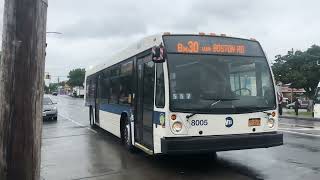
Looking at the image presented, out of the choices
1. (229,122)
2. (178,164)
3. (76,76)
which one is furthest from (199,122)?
(76,76)

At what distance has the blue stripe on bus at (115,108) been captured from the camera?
12.3 m

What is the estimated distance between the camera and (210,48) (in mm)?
9328

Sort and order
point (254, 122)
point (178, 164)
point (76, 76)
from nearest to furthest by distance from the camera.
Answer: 1. point (254, 122)
2. point (178, 164)
3. point (76, 76)

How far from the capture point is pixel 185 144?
8.52 m

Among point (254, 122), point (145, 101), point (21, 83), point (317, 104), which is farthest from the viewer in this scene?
point (317, 104)

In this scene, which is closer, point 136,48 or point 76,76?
point 136,48

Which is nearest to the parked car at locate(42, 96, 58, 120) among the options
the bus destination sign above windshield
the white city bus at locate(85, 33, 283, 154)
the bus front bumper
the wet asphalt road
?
the wet asphalt road

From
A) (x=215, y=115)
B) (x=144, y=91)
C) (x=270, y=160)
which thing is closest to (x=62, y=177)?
(x=144, y=91)

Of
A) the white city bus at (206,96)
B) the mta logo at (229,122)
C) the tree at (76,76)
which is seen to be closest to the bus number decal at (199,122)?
the white city bus at (206,96)

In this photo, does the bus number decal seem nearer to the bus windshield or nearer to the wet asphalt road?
the bus windshield

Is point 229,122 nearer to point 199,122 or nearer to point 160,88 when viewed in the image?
point 199,122

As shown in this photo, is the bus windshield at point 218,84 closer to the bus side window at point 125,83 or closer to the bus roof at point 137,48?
the bus roof at point 137,48

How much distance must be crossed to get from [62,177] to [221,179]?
3.07m

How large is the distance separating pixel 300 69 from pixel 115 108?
5013 centimetres
